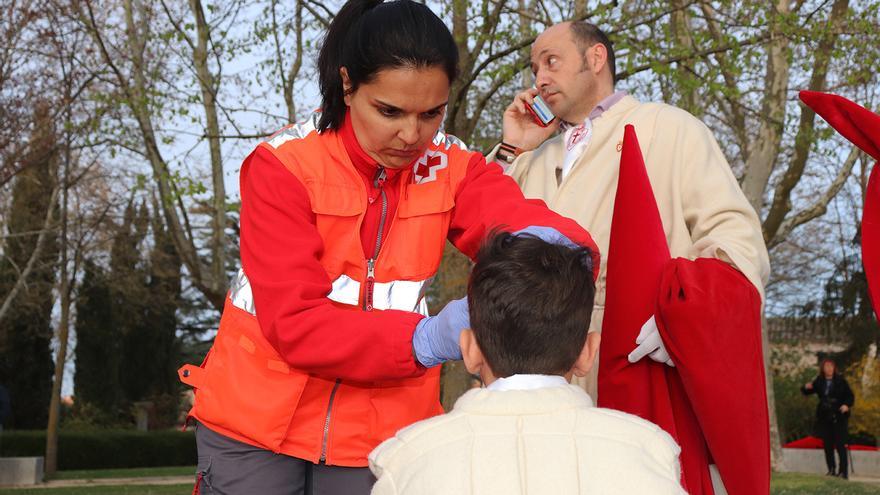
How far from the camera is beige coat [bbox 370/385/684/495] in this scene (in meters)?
2.14

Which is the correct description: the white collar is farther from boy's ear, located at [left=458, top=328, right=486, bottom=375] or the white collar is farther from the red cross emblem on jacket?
the red cross emblem on jacket

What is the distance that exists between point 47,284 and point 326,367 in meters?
25.1

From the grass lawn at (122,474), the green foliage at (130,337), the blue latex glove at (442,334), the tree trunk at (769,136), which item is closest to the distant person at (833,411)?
the tree trunk at (769,136)

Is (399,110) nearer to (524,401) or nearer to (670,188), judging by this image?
(524,401)

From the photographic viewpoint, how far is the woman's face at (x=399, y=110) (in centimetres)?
284

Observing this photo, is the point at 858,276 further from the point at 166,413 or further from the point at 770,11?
the point at 166,413

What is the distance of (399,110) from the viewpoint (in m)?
2.88

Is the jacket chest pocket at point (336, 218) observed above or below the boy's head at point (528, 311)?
above

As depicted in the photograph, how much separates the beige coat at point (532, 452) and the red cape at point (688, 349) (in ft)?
1.95

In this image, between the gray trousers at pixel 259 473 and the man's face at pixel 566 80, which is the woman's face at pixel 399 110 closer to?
the gray trousers at pixel 259 473

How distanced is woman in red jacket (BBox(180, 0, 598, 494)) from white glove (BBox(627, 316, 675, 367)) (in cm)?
36

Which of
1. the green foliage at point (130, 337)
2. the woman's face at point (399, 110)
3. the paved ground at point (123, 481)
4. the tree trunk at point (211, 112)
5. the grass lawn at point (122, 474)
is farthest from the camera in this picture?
the green foliage at point (130, 337)

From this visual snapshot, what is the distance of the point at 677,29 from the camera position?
52.3 feet

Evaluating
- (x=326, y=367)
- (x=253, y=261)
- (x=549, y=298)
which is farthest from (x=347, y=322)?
(x=549, y=298)
